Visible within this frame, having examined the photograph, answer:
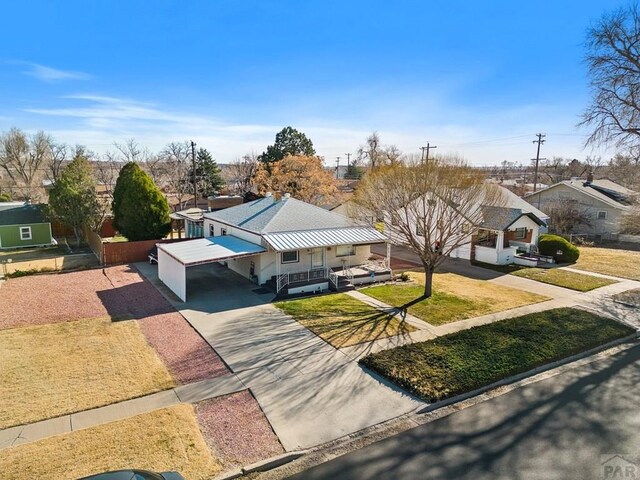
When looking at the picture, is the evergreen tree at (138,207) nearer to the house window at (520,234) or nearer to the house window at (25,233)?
the house window at (25,233)

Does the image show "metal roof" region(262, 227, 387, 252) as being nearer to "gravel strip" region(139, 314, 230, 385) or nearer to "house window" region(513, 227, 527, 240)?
"gravel strip" region(139, 314, 230, 385)

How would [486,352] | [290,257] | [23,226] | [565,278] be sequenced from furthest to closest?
[23,226] < [565,278] < [290,257] < [486,352]

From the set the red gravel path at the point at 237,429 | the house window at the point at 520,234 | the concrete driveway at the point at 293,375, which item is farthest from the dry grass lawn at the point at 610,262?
the red gravel path at the point at 237,429

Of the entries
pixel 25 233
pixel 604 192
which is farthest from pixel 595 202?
pixel 25 233

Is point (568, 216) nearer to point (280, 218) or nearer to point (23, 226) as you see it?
point (280, 218)

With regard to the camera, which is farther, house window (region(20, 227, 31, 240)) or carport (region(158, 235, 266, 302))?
house window (region(20, 227, 31, 240))

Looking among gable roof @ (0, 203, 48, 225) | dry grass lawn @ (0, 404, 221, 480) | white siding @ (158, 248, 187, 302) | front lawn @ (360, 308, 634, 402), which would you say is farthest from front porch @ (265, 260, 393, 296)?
gable roof @ (0, 203, 48, 225)
